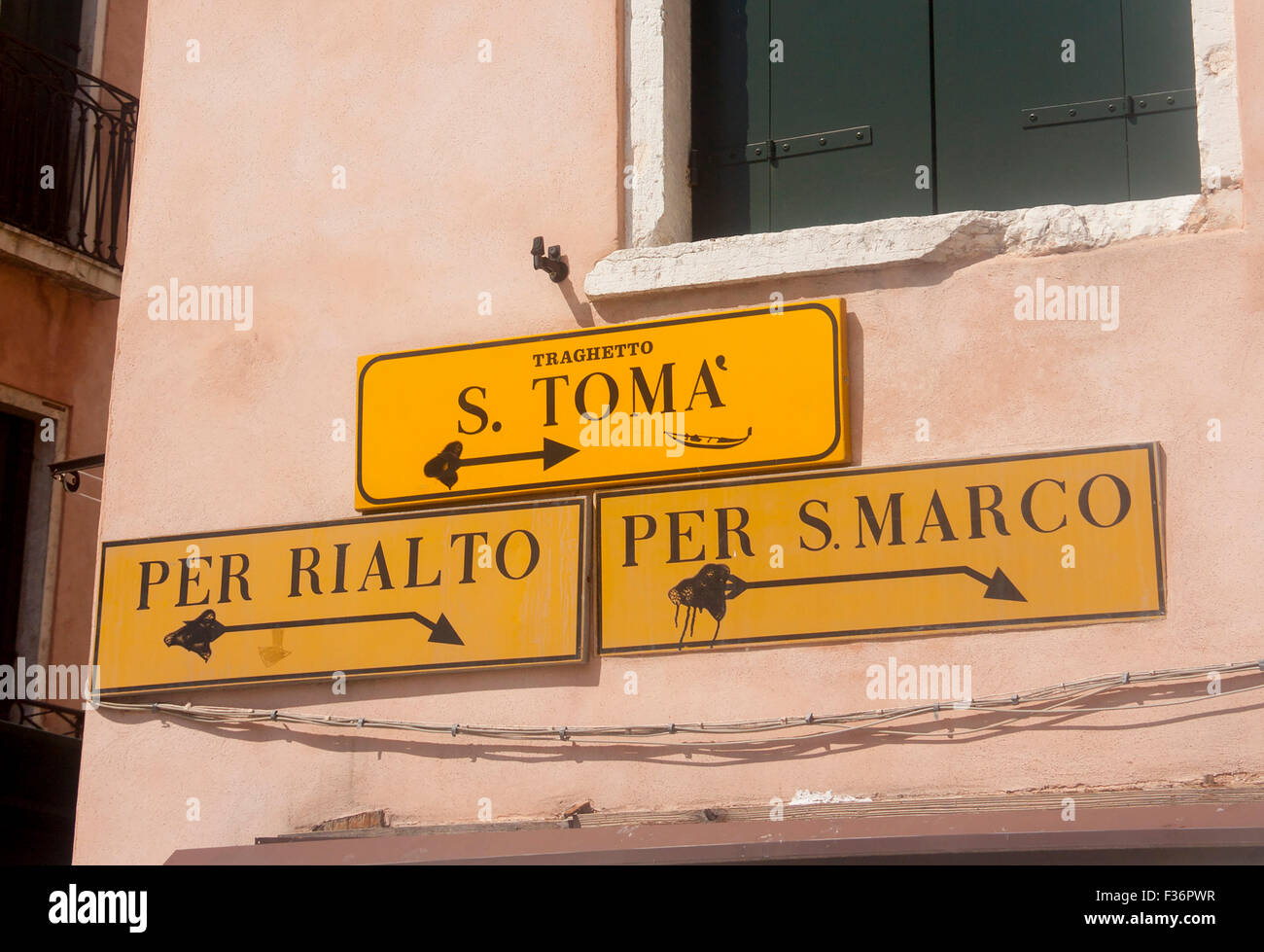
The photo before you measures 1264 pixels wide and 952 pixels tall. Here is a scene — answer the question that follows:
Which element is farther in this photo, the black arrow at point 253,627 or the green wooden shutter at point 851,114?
the green wooden shutter at point 851,114

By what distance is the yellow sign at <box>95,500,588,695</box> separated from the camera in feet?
17.0

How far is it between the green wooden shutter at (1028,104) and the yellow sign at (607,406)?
0.79 meters

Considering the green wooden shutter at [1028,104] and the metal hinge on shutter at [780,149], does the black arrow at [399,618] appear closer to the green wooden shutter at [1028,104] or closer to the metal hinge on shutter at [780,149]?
the metal hinge on shutter at [780,149]

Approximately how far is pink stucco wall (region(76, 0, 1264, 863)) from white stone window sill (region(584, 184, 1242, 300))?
0.19 ft

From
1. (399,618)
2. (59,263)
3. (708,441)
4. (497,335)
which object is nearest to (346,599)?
(399,618)

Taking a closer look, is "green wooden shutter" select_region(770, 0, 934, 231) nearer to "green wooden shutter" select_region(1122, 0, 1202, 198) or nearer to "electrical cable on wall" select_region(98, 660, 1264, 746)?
"green wooden shutter" select_region(1122, 0, 1202, 198)

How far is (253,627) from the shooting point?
5.46 metres

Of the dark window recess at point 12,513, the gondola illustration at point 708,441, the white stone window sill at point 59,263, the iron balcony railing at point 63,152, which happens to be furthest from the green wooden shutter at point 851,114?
the dark window recess at point 12,513

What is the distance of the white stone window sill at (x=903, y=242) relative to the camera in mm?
4879

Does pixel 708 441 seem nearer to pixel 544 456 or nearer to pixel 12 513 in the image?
pixel 544 456

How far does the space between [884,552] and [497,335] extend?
59.3 inches
